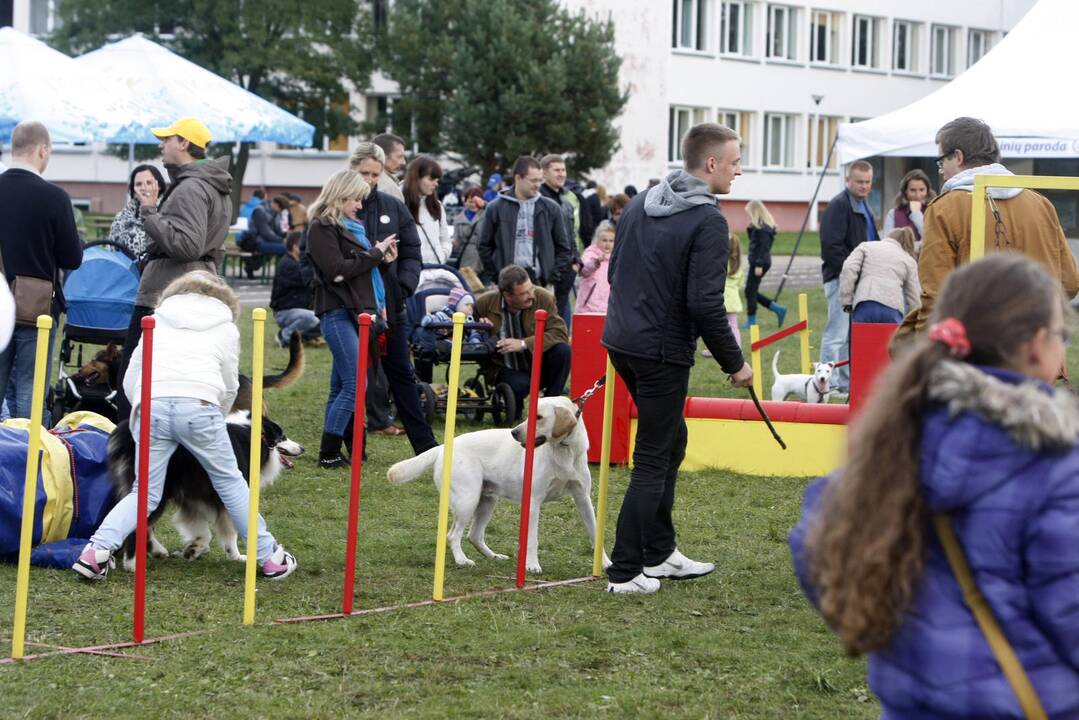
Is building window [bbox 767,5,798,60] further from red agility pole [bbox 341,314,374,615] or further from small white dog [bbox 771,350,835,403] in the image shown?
red agility pole [bbox 341,314,374,615]

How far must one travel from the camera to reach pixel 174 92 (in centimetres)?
1786

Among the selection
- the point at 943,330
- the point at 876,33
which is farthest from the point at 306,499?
the point at 876,33

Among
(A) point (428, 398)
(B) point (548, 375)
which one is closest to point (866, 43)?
(B) point (548, 375)

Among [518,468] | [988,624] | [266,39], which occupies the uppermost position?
[266,39]

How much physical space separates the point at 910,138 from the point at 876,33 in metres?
41.2

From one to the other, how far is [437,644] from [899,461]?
3.29m

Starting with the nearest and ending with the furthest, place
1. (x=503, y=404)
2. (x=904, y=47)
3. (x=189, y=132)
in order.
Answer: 1. (x=189, y=132)
2. (x=503, y=404)
3. (x=904, y=47)

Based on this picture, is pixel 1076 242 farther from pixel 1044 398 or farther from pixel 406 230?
pixel 1044 398

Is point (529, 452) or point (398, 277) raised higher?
point (398, 277)

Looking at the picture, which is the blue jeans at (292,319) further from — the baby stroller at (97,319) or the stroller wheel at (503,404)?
the baby stroller at (97,319)

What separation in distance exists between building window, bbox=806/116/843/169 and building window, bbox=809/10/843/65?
205 centimetres

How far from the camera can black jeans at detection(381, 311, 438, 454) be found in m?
9.33

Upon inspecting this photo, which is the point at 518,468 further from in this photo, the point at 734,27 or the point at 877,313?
the point at 734,27

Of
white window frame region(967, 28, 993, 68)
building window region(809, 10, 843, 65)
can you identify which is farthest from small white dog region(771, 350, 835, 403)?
white window frame region(967, 28, 993, 68)
